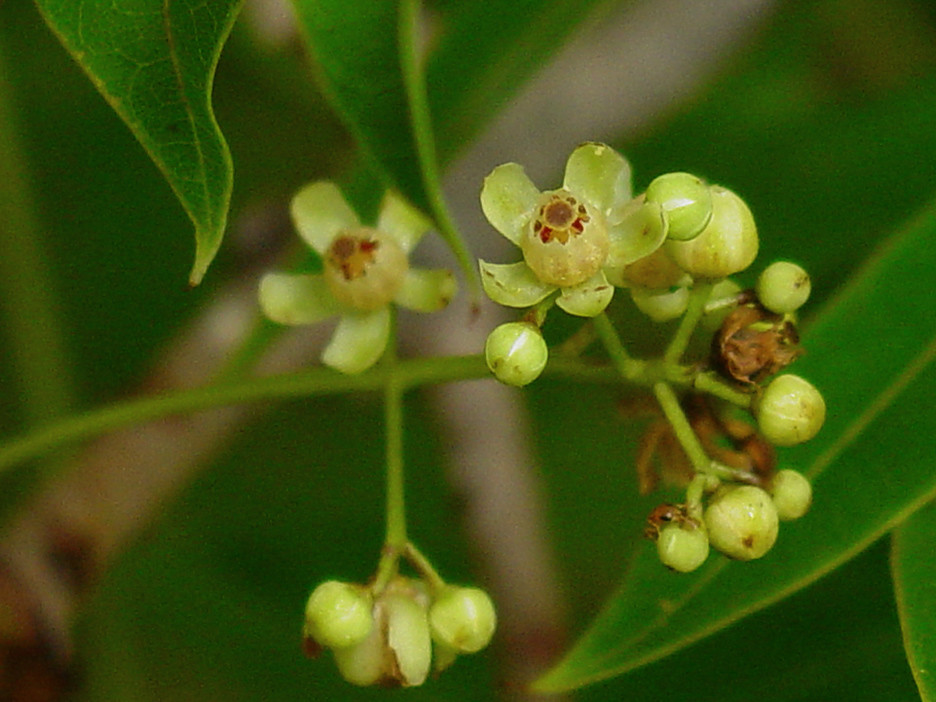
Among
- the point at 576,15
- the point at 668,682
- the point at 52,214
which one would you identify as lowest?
the point at 52,214

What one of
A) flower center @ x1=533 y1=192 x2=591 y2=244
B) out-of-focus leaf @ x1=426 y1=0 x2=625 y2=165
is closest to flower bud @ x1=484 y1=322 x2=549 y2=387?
flower center @ x1=533 y1=192 x2=591 y2=244

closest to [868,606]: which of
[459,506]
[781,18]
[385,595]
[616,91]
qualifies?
[385,595]

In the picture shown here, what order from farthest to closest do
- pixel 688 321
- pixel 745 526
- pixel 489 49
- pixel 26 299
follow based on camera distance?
pixel 26 299, pixel 489 49, pixel 688 321, pixel 745 526

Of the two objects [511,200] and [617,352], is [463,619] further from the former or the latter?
[511,200]

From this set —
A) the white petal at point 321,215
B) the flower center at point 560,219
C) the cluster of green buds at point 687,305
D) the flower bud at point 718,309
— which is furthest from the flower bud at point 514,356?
the white petal at point 321,215

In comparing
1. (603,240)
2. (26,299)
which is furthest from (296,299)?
(26,299)

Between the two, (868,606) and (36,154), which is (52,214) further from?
(868,606)
